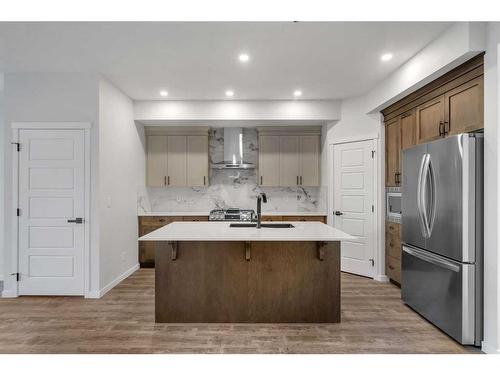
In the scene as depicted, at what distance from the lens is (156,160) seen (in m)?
5.31

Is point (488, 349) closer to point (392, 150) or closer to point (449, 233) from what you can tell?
point (449, 233)

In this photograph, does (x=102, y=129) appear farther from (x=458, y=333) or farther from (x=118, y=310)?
(x=458, y=333)

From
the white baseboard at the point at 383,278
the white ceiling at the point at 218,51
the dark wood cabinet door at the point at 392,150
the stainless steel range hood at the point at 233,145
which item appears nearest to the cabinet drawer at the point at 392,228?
→ the dark wood cabinet door at the point at 392,150

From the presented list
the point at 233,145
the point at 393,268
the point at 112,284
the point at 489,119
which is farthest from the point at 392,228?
the point at 112,284

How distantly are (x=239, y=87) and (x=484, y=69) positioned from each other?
8.70ft

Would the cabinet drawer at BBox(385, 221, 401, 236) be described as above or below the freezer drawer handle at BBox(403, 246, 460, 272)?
above

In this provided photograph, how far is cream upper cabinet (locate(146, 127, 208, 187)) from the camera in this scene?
5297mm

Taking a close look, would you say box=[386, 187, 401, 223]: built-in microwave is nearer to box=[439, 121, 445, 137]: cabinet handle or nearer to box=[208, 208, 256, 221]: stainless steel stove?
box=[439, 121, 445, 137]: cabinet handle

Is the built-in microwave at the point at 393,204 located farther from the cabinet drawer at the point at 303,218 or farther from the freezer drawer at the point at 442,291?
the cabinet drawer at the point at 303,218

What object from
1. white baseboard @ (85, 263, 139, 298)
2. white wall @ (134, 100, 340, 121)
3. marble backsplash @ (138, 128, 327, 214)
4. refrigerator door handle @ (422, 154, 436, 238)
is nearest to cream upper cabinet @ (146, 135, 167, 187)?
marble backsplash @ (138, 128, 327, 214)

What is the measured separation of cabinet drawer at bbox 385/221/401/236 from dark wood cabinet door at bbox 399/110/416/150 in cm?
100

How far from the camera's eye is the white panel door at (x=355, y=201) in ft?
14.5

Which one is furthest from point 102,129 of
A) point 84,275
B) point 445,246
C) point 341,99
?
point 445,246

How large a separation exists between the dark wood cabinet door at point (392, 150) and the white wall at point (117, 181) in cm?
359
